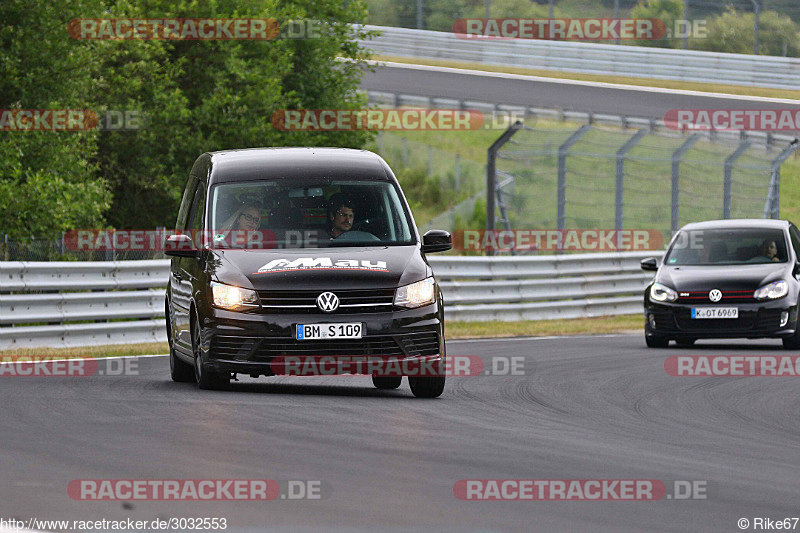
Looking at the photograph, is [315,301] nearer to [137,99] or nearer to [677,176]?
[677,176]

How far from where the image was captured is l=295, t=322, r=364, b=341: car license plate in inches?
414

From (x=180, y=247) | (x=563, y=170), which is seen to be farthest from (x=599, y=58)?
(x=180, y=247)

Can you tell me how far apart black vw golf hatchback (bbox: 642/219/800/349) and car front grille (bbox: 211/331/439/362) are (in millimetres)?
7164

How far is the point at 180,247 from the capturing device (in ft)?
37.8

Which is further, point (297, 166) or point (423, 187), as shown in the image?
point (423, 187)

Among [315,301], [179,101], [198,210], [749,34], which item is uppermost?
[749,34]

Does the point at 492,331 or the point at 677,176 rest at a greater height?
the point at 677,176

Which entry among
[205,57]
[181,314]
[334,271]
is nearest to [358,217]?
[334,271]

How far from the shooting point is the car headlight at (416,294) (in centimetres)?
Result: 1063

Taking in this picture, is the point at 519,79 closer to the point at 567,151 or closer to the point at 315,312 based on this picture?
the point at 567,151

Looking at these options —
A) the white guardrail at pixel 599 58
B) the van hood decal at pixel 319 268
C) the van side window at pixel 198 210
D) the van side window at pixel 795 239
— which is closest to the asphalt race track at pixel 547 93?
the white guardrail at pixel 599 58

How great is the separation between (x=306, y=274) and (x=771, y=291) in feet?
26.7

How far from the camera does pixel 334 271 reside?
10.6 m

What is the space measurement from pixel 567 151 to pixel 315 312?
15120 millimetres
